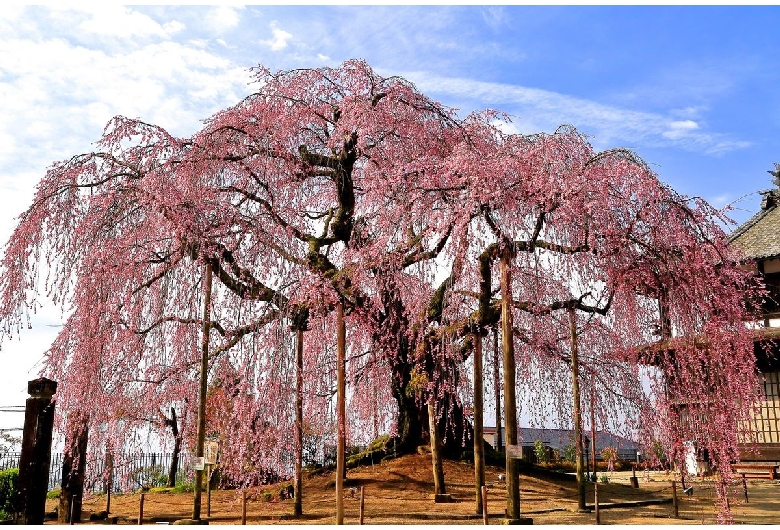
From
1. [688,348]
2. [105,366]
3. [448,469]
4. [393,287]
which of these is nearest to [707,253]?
[688,348]

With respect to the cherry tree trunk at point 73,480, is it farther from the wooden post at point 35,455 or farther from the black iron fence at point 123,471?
the wooden post at point 35,455

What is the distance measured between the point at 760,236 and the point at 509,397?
643 inches

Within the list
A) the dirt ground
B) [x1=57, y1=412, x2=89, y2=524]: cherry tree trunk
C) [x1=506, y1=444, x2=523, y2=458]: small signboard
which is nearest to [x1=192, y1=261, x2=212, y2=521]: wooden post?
the dirt ground

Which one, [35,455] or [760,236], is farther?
[760,236]

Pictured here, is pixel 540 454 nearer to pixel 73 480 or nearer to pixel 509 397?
pixel 509 397

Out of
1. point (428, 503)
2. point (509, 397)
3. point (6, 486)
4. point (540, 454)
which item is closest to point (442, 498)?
point (428, 503)

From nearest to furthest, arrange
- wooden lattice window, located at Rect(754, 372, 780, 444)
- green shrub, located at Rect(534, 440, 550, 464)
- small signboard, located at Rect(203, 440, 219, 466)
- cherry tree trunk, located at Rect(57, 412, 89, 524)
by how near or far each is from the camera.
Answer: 1. small signboard, located at Rect(203, 440, 219, 466)
2. cherry tree trunk, located at Rect(57, 412, 89, 524)
3. wooden lattice window, located at Rect(754, 372, 780, 444)
4. green shrub, located at Rect(534, 440, 550, 464)

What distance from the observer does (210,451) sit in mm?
14109

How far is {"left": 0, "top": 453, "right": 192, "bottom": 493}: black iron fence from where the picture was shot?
16.1 metres

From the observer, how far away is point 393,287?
16.2 m

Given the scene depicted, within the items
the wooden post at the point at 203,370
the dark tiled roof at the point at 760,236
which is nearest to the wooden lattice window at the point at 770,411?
the dark tiled roof at the point at 760,236

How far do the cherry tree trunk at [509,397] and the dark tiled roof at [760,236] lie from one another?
1274cm

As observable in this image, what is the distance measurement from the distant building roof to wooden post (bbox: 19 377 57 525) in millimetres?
20346

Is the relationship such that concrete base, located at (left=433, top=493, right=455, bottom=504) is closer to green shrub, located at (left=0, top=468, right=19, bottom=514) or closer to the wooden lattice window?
green shrub, located at (left=0, top=468, right=19, bottom=514)
